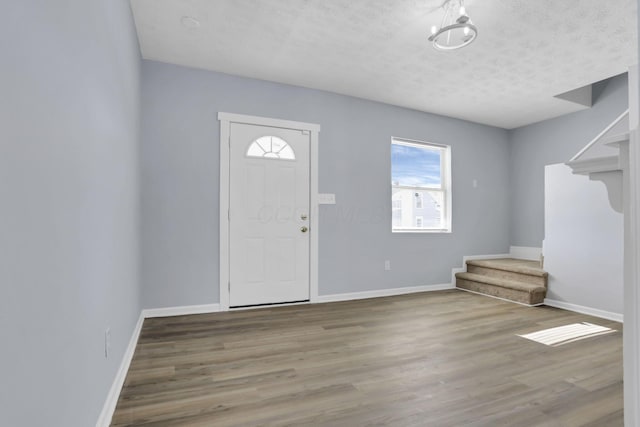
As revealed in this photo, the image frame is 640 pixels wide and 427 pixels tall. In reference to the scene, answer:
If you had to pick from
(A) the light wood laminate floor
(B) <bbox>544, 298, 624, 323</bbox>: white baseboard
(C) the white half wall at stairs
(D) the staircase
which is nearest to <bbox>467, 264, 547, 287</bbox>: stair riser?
(D) the staircase

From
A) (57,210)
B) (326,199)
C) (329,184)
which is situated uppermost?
(329,184)

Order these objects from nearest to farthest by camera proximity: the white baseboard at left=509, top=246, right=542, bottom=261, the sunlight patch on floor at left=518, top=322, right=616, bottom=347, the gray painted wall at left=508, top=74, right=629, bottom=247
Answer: the sunlight patch on floor at left=518, top=322, right=616, bottom=347 < the gray painted wall at left=508, top=74, right=629, bottom=247 < the white baseboard at left=509, top=246, right=542, bottom=261

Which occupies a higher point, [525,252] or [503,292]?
[525,252]

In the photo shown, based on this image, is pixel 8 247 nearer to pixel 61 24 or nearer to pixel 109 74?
pixel 61 24

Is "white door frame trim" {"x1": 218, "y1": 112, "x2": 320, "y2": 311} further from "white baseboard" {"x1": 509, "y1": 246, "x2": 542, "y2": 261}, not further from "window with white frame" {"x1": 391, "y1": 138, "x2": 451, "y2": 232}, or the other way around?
"white baseboard" {"x1": 509, "y1": 246, "x2": 542, "y2": 261}

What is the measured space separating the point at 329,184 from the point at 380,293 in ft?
5.38

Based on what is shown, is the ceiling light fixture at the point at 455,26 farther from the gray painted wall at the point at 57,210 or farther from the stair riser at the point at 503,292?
the stair riser at the point at 503,292

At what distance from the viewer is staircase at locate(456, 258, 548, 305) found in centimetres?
401

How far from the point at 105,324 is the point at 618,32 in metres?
4.35

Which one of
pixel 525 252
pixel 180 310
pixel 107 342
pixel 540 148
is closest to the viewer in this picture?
pixel 107 342

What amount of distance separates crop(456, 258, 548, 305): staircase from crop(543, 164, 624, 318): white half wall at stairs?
0.55ft

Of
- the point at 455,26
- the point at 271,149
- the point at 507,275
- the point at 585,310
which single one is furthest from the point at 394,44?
the point at 585,310

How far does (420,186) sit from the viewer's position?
4945 mm

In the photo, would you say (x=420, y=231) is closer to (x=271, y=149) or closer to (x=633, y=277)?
(x=271, y=149)
